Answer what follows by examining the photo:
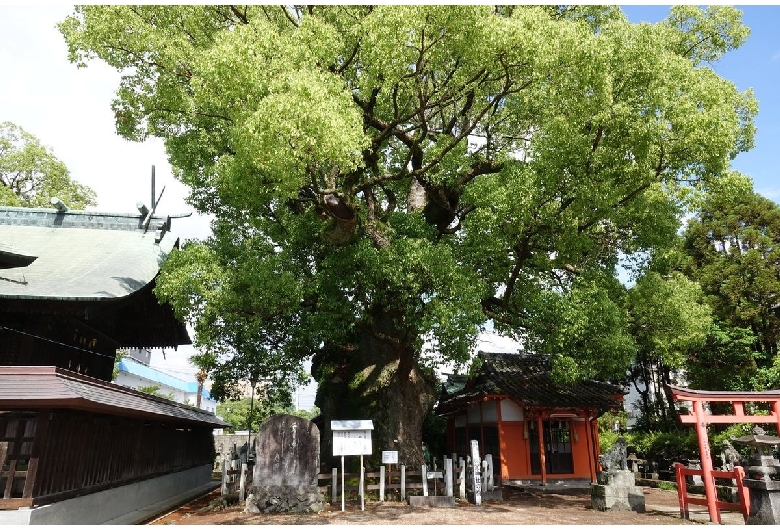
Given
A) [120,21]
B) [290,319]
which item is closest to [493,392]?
[290,319]

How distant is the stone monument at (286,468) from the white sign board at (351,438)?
630mm

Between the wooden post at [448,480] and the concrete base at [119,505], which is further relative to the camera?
the wooden post at [448,480]

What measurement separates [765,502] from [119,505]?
1367cm

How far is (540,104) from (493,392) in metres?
10.1

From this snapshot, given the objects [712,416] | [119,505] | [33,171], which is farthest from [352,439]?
[33,171]

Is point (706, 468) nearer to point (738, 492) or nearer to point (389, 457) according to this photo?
point (738, 492)

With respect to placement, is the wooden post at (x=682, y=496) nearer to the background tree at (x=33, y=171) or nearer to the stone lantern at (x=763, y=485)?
the stone lantern at (x=763, y=485)

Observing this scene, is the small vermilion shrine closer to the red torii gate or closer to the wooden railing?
the wooden railing

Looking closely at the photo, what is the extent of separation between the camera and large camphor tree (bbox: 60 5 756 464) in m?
10.3

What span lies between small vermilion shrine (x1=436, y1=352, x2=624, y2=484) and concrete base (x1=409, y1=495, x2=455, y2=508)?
231 inches

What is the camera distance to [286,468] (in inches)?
465

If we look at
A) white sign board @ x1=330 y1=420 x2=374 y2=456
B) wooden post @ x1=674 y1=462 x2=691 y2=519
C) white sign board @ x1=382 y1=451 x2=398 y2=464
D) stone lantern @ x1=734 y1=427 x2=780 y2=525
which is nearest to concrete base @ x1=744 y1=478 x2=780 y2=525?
stone lantern @ x1=734 y1=427 x2=780 y2=525

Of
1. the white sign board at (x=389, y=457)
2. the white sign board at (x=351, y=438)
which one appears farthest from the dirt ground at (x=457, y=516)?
the white sign board at (x=351, y=438)

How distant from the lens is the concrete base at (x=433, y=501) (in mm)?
12164
